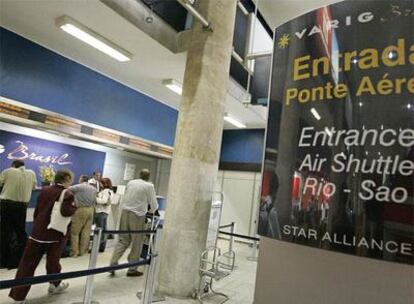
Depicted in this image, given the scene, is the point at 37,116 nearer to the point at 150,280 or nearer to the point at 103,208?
the point at 103,208

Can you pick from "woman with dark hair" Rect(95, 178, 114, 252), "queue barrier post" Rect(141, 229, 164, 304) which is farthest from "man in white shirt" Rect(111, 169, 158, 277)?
"queue barrier post" Rect(141, 229, 164, 304)

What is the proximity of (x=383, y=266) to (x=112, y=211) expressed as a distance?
6026 millimetres

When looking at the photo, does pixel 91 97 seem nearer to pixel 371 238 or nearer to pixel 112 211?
pixel 112 211

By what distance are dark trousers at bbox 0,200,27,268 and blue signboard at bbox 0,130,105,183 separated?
2.85 ft

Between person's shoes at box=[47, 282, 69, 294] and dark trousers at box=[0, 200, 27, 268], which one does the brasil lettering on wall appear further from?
dark trousers at box=[0, 200, 27, 268]

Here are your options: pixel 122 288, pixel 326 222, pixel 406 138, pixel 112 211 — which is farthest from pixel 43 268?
pixel 406 138

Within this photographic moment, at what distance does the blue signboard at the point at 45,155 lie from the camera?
5164 millimetres

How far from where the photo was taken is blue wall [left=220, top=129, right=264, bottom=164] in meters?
9.95

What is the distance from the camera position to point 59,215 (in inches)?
142

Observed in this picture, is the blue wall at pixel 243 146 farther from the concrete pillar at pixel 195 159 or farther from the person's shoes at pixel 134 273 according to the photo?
the person's shoes at pixel 134 273

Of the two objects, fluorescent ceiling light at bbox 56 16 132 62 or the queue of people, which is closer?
the queue of people

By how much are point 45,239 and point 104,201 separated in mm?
2608

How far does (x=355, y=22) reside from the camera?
137cm

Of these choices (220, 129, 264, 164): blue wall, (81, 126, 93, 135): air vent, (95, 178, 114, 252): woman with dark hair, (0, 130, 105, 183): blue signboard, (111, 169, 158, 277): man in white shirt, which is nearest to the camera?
(111, 169, 158, 277): man in white shirt
